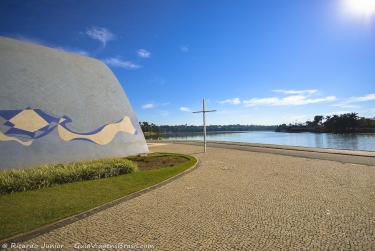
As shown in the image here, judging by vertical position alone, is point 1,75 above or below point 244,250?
above

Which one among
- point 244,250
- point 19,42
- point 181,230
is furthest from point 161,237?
point 19,42

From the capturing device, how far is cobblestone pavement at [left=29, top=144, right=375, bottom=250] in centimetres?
511

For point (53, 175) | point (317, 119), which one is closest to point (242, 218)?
point (53, 175)

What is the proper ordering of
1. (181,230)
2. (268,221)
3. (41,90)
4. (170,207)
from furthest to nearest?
1. (41,90)
2. (170,207)
3. (268,221)
4. (181,230)

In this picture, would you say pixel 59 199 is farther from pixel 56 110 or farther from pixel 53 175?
pixel 56 110

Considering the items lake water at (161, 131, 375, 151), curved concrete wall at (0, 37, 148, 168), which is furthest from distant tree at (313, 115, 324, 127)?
curved concrete wall at (0, 37, 148, 168)

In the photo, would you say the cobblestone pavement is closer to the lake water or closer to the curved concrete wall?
the curved concrete wall

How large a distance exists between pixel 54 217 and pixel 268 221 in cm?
556

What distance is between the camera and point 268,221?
241 inches

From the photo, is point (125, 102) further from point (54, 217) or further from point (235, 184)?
point (54, 217)

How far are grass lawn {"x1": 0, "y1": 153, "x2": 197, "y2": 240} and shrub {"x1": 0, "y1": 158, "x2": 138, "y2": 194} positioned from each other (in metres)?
0.58

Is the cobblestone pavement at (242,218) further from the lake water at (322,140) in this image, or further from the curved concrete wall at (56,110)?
the lake water at (322,140)

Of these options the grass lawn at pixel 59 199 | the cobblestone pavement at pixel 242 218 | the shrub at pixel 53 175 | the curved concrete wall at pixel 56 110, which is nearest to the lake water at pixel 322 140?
the cobblestone pavement at pixel 242 218

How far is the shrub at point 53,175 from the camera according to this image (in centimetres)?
922
